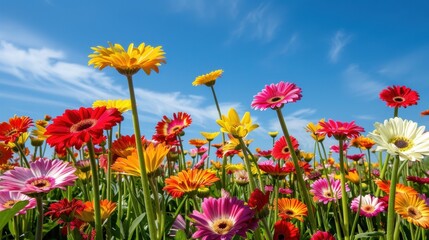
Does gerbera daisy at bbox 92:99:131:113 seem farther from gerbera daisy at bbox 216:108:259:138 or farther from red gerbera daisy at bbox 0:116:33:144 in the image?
red gerbera daisy at bbox 0:116:33:144

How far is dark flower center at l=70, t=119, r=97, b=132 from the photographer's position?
4.49 ft

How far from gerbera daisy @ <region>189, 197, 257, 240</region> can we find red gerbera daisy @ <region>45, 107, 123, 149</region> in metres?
0.43

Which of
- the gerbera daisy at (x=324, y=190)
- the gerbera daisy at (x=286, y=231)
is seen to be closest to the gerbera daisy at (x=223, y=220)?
the gerbera daisy at (x=286, y=231)

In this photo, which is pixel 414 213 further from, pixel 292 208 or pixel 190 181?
pixel 190 181

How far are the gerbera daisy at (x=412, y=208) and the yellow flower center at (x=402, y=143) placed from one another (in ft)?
1.40

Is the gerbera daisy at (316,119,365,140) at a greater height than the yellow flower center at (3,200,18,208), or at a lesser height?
greater

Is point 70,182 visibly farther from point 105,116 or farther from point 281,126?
point 281,126

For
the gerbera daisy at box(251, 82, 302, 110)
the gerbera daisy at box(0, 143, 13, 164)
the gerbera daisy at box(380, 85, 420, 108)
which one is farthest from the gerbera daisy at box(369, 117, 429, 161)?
the gerbera daisy at box(0, 143, 13, 164)

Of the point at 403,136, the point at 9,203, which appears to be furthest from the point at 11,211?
the point at 403,136

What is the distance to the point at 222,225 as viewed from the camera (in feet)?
4.61

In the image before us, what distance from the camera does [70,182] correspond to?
1.38m

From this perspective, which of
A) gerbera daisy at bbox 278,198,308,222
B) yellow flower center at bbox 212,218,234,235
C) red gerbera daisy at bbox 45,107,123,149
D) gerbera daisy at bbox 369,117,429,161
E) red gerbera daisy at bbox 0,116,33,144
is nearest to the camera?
red gerbera daisy at bbox 45,107,123,149

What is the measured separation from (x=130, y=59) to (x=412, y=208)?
4.96 ft

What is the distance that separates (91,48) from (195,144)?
8.33 ft
